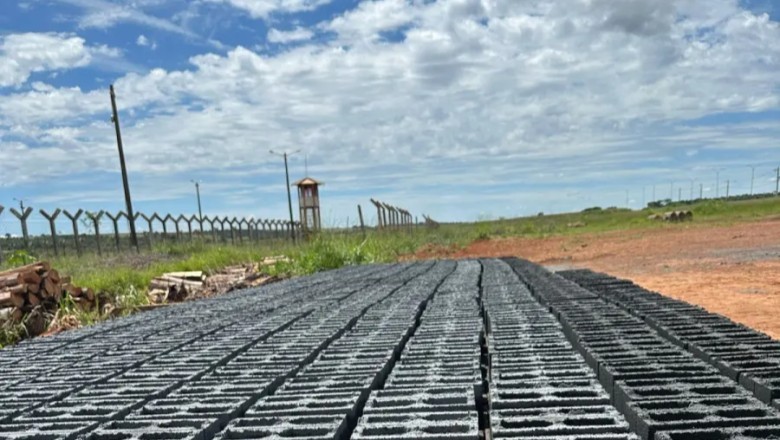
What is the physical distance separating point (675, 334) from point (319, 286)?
4.98 metres

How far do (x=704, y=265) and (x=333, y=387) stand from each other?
1190 cm

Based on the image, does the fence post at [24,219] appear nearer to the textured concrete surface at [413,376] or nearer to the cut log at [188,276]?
the cut log at [188,276]

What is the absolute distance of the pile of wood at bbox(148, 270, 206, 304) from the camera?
10356 millimetres

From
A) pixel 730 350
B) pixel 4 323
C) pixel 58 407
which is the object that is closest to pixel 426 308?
pixel 730 350

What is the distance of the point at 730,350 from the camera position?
10.8 ft

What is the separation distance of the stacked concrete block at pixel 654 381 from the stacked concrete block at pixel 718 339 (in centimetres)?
8

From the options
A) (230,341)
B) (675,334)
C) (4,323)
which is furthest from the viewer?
(4,323)

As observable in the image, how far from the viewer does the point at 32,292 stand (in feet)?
27.4

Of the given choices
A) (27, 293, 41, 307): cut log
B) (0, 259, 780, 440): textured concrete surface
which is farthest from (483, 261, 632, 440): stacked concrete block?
(27, 293, 41, 307): cut log

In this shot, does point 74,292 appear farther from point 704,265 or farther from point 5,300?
point 704,265

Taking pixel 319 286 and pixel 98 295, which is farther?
pixel 98 295

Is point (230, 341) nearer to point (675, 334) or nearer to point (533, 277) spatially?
point (675, 334)

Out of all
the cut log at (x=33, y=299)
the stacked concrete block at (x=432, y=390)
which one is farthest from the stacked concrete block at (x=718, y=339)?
the cut log at (x=33, y=299)

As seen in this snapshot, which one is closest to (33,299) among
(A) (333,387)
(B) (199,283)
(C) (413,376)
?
(B) (199,283)
